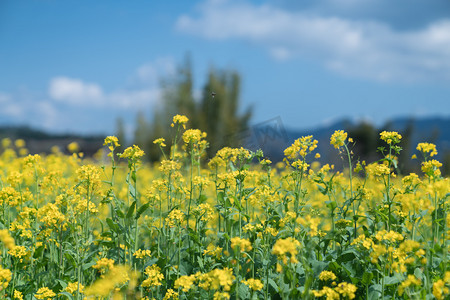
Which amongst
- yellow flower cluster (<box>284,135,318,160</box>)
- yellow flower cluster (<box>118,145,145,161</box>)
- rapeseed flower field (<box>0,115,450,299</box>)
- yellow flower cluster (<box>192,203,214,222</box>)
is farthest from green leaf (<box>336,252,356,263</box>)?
yellow flower cluster (<box>118,145,145,161</box>)

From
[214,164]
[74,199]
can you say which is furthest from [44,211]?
[214,164]

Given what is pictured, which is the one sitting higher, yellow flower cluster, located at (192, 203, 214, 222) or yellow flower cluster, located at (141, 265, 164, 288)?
yellow flower cluster, located at (192, 203, 214, 222)

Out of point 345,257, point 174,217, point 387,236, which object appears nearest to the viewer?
point 387,236

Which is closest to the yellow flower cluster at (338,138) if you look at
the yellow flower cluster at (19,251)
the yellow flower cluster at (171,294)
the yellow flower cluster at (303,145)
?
the yellow flower cluster at (303,145)

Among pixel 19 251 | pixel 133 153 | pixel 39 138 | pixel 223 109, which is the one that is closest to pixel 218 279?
pixel 133 153

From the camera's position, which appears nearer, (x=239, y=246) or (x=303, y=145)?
(x=239, y=246)

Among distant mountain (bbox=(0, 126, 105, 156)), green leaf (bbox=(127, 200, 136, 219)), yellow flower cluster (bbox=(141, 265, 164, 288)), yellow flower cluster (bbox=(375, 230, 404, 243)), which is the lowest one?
yellow flower cluster (bbox=(141, 265, 164, 288))

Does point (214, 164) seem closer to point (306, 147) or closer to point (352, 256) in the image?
point (306, 147)

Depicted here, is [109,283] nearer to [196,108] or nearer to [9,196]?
[9,196]

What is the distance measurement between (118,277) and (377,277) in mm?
1850

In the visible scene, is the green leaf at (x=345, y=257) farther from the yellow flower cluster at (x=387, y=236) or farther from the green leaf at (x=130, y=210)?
the green leaf at (x=130, y=210)

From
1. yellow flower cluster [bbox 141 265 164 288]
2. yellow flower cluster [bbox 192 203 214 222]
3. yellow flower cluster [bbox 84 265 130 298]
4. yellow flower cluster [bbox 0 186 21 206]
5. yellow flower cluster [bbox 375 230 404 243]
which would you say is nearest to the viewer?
yellow flower cluster [bbox 84 265 130 298]

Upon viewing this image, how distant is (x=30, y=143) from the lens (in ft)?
59.8

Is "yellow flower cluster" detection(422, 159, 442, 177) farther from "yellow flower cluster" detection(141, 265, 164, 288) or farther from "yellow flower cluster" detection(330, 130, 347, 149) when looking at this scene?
"yellow flower cluster" detection(141, 265, 164, 288)
